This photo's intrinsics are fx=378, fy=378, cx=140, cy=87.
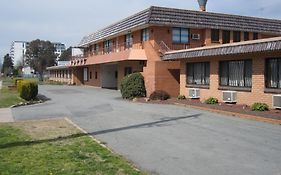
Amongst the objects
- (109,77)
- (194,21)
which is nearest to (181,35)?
(194,21)

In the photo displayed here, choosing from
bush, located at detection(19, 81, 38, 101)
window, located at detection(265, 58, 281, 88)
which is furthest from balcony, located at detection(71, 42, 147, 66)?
window, located at detection(265, 58, 281, 88)

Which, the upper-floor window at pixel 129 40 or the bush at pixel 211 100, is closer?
the bush at pixel 211 100

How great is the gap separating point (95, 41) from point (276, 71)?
32.4m

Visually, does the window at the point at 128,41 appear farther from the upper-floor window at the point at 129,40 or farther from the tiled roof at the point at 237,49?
the tiled roof at the point at 237,49

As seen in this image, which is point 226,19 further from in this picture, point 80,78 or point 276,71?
point 80,78

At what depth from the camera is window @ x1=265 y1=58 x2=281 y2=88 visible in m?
17.1

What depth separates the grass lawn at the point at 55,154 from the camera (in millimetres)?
7031

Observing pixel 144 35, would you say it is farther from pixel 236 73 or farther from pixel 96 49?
pixel 96 49

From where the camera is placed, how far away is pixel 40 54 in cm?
11500

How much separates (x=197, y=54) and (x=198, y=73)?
219 cm

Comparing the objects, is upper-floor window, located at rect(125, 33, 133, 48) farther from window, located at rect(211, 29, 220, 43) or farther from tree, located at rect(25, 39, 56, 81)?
tree, located at rect(25, 39, 56, 81)

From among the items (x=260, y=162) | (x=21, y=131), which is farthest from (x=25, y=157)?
(x=260, y=162)

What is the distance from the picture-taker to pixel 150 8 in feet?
97.6

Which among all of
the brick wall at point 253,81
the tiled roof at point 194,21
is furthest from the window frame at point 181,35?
the brick wall at point 253,81
